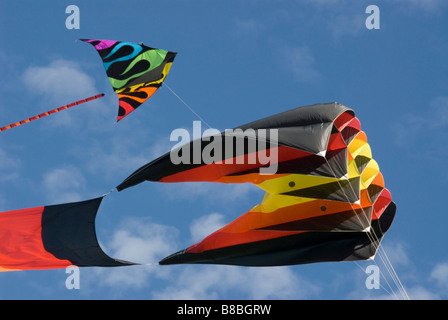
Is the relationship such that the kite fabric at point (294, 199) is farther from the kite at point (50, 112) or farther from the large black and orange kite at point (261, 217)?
the kite at point (50, 112)

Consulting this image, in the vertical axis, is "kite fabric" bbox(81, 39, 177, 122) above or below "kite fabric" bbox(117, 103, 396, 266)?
above

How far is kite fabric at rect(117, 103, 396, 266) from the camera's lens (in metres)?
17.4

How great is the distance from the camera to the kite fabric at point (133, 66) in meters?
22.7

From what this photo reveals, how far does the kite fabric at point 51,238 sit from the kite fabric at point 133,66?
4955mm

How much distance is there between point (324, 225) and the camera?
18.7 m

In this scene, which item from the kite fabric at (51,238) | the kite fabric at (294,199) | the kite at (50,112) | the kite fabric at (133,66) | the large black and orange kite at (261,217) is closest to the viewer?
the kite fabric at (294,199)

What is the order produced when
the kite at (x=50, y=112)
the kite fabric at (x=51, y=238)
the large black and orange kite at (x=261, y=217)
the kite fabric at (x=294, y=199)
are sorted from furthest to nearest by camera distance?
the kite at (x=50, y=112) → the kite fabric at (x=51, y=238) → the large black and orange kite at (x=261, y=217) → the kite fabric at (x=294, y=199)

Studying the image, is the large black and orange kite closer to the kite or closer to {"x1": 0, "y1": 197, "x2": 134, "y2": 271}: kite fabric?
{"x1": 0, "y1": 197, "x2": 134, "y2": 271}: kite fabric

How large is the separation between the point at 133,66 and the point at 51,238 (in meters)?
6.90

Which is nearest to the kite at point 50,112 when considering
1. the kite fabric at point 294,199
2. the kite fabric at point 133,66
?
the kite fabric at point 133,66

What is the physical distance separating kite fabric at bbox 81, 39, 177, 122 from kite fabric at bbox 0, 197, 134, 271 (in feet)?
16.3

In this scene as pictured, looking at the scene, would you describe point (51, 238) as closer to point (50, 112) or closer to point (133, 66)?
point (50, 112)

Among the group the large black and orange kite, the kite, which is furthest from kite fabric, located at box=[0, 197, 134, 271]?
the kite

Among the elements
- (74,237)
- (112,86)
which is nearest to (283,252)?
(74,237)
